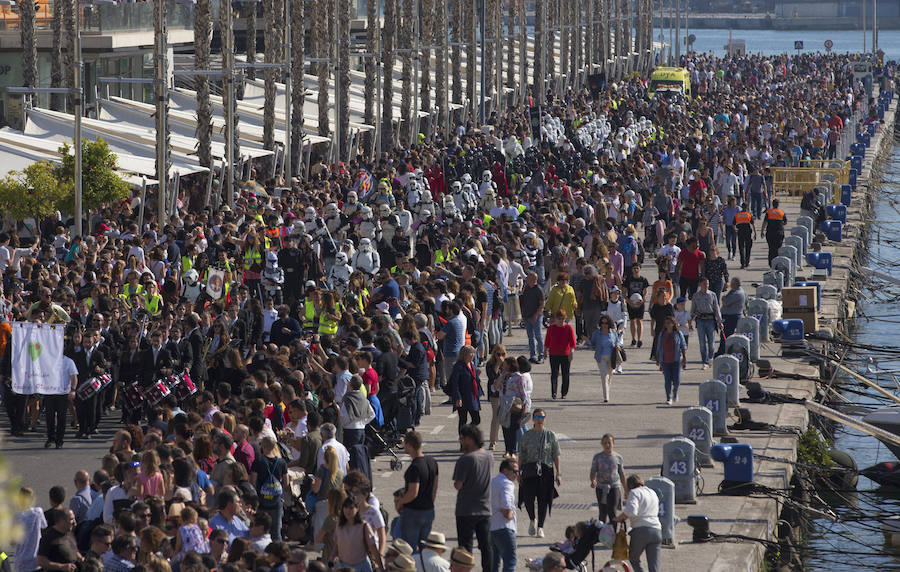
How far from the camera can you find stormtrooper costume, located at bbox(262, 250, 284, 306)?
70.4ft

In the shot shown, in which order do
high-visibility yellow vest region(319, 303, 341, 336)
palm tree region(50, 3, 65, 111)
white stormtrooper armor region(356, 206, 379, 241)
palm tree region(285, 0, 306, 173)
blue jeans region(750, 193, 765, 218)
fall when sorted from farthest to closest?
palm tree region(285, 0, 306, 173) < palm tree region(50, 3, 65, 111) < blue jeans region(750, 193, 765, 218) < white stormtrooper armor region(356, 206, 379, 241) < high-visibility yellow vest region(319, 303, 341, 336)

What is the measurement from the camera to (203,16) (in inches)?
1502

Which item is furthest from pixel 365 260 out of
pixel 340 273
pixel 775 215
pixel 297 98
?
pixel 297 98

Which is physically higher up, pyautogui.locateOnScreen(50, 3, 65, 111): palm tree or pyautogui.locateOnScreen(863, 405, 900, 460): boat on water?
pyautogui.locateOnScreen(50, 3, 65, 111): palm tree

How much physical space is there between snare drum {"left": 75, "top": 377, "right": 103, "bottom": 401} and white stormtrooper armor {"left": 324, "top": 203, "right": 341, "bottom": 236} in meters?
8.80

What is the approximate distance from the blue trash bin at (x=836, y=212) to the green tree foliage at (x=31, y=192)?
17209 mm

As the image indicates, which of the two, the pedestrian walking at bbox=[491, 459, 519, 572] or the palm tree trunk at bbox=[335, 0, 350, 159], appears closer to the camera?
the pedestrian walking at bbox=[491, 459, 519, 572]

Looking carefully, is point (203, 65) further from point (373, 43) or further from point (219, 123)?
point (373, 43)

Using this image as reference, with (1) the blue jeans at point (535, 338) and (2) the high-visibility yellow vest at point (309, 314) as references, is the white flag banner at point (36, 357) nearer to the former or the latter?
(2) the high-visibility yellow vest at point (309, 314)

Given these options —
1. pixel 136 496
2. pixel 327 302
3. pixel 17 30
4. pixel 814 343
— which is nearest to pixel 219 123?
pixel 17 30

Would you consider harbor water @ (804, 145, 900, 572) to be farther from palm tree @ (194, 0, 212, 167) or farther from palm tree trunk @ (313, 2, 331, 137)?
palm tree trunk @ (313, 2, 331, 137)

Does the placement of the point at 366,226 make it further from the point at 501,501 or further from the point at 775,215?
the point at 501,501

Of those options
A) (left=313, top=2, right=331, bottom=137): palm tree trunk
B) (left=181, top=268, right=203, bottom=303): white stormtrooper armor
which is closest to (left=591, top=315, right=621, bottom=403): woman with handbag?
(left=181, top=268, right=203, bottom=303): white stormtrooper armor

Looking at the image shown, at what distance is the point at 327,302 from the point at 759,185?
18411mm
